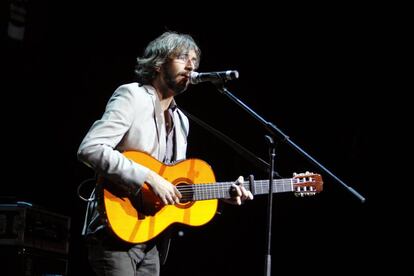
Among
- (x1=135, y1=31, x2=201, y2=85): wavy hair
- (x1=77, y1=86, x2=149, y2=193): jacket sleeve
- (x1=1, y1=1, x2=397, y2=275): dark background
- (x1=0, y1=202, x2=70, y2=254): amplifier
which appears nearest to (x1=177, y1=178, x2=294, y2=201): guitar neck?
(x1=77, y1=86, x2=149, y2=193): jacket sleeve

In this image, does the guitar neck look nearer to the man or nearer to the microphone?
the man

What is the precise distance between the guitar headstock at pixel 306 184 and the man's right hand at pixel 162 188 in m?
0.89

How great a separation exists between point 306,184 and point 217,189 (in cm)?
63

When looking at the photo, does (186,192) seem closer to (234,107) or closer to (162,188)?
(162,188)

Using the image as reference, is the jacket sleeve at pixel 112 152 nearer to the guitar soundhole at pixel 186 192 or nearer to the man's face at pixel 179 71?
the guitar soundhole at pixel 186 192

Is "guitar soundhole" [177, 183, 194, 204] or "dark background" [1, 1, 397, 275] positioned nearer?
"guitar soundhole" [177, 183, 194, 204]

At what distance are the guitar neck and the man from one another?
8 centimetres

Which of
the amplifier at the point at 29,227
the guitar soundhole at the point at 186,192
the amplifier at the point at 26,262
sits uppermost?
the guitar soundhole at the point at 186,192

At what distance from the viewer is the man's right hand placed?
2.62m

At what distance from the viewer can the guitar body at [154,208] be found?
2562 mm

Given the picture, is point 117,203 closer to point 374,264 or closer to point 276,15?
point 374,264

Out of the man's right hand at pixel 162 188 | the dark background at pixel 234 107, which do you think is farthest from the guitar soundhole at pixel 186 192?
the dark background at pixel 234 107

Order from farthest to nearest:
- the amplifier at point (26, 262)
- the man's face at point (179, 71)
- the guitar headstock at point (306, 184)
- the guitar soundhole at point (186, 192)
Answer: the amplifier at point (26, 262) → the guitar headstock at point (306, 184) → the man's face at point (179, 71) → the guitar soundhole at point (186, 192)

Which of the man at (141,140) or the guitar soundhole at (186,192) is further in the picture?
the guitar soundhole at (186,192)
